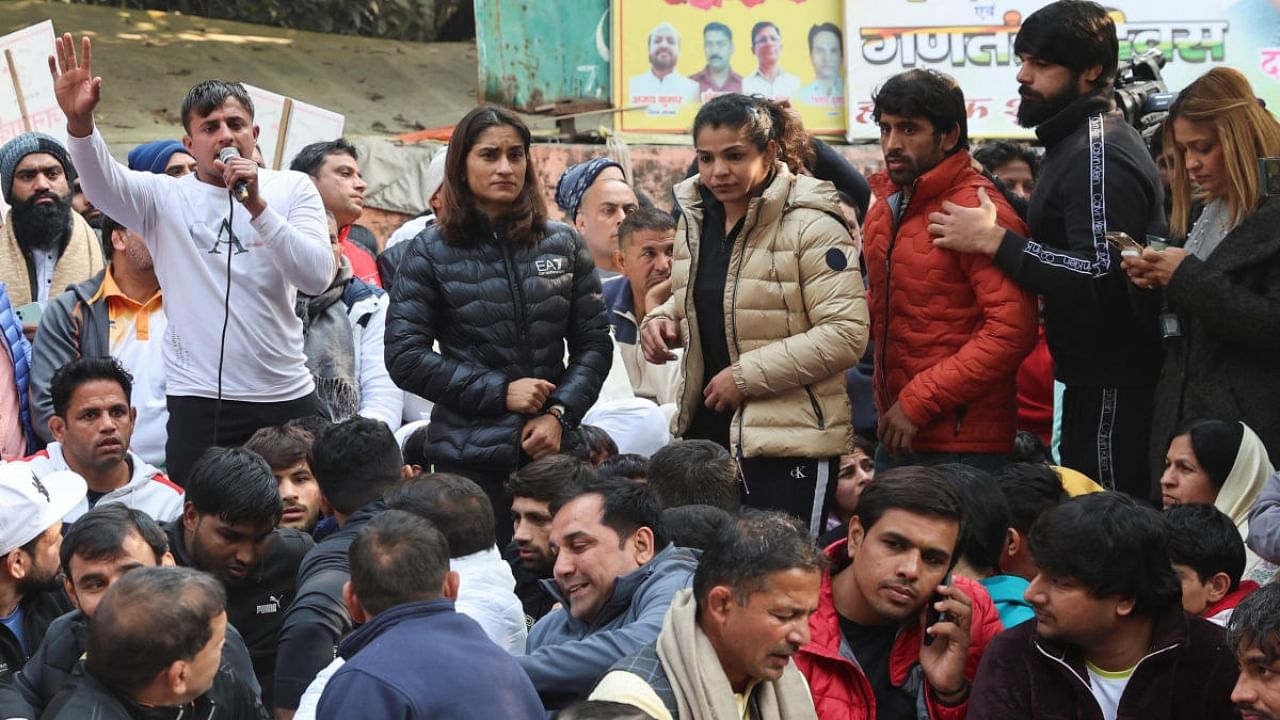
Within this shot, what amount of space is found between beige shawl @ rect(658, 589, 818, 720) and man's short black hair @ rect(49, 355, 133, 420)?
293 centimetres

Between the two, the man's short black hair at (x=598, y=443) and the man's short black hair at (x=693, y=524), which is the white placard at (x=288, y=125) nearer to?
the man's short black hair at (x=598, y=443)

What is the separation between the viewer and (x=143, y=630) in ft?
13.6

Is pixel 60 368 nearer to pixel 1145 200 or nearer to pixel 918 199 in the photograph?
pixel 918 199

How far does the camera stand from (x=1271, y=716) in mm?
4090

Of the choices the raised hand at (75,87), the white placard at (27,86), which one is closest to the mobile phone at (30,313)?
the raised hand at (75,87)

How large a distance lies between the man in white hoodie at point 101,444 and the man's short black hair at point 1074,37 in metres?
3.31

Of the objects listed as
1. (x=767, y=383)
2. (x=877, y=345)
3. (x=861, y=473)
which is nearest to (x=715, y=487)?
(x=767, y=383)

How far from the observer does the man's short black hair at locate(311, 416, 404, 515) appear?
223 inches

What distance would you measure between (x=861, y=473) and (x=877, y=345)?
97 centimetres

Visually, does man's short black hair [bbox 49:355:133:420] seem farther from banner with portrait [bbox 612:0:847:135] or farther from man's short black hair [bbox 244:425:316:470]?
banner with portrait [bbox 612:0:847:135]

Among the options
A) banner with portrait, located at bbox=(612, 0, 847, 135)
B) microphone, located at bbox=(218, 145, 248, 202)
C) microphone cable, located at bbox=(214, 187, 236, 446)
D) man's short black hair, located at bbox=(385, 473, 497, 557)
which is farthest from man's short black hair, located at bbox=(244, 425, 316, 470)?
banner with portrait, located at bbox=(612, 0, 847, 135)

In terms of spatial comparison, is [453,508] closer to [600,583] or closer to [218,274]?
[600,583]

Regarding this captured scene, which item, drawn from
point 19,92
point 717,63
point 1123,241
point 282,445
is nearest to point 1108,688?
point 1123,241

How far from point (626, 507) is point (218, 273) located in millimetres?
2163
